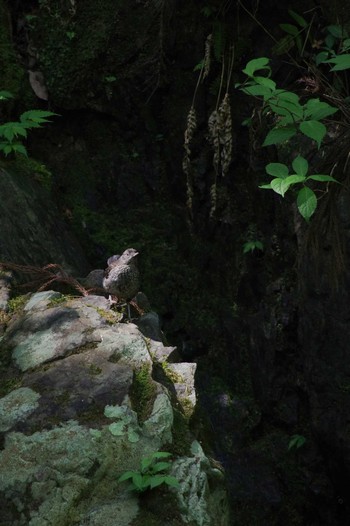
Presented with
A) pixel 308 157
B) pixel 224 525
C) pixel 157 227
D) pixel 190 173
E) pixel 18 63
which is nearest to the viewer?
pixel 224 525

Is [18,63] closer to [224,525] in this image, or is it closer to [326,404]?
[326,404]

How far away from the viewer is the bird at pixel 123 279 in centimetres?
320

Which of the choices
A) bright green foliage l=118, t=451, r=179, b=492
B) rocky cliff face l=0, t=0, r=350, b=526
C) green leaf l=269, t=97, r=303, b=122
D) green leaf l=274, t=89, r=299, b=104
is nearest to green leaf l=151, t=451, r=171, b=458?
bright green foliage l=118, t=451, r=179, b=492

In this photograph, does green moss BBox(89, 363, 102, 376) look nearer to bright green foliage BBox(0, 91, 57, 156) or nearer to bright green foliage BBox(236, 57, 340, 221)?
bright green foliage BBox(236, 57, 340, 221)

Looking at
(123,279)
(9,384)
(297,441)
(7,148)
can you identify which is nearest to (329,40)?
(7,148)

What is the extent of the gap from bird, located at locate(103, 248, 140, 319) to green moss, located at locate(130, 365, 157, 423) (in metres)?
0.66

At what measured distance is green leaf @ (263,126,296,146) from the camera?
2854 millimetres

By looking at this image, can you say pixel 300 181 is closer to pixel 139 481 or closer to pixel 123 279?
pixel 123 279

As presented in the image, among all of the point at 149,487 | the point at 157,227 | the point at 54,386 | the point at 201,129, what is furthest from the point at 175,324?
the point at 149,487

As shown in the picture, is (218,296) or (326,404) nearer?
(326,404)

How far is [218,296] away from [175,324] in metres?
0.57

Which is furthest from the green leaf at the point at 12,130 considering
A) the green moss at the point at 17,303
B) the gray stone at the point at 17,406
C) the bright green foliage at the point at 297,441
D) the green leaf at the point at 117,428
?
the bright green foliage at the point at 297,441

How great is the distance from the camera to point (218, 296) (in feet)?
21.0

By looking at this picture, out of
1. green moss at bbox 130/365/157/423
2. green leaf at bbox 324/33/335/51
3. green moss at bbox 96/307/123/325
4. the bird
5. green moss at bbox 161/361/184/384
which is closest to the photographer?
green moss at bbox 130/365/157/423
